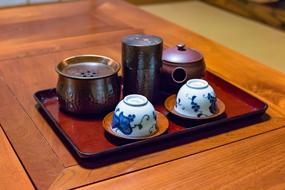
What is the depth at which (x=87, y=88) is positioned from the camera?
2.78 ft

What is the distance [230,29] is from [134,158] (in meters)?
1.96

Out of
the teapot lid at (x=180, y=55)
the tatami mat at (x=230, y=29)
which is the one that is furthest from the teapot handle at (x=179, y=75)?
the tatami mat at (x=230, y=29)

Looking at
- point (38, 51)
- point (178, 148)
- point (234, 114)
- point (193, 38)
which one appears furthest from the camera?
point (193, 38)

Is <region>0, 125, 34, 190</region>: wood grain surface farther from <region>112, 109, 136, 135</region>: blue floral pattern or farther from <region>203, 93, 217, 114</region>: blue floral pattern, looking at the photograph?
<region>203, 93, 217, 114</region>: blue floral pattern

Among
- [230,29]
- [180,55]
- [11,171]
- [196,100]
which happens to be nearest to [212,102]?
[196,100]

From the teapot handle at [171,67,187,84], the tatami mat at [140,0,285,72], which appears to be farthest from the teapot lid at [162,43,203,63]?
the tatami mat at [140,0,285,72]

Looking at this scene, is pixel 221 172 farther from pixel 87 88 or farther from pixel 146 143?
pixel 87 88

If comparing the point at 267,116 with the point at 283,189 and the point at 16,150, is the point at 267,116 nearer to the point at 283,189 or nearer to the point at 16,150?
the point at 283,189

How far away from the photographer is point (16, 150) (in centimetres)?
79

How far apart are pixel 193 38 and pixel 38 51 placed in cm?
48

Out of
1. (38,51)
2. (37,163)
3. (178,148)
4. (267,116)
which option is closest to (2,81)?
(38,51)

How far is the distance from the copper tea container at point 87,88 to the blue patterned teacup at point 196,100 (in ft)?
0.42

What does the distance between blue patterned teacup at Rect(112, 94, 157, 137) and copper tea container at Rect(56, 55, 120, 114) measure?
0.07 metres

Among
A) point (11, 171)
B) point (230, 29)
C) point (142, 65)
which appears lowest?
point (230, 29)
